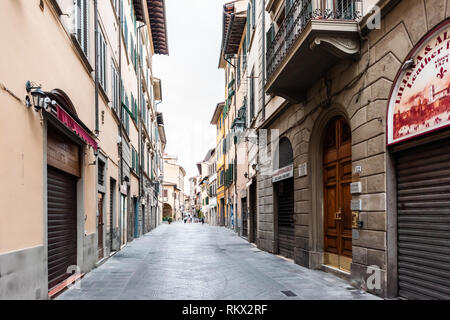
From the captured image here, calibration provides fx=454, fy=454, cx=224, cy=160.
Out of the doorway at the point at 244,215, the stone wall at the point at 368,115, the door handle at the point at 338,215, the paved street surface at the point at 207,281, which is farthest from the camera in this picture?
the doorway at the point at 244,215

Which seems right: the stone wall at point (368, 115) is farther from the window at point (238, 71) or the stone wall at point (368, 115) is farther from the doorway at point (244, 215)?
the window at point (238, 71)

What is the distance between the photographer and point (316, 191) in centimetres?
1087

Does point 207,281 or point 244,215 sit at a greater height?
point 244,215

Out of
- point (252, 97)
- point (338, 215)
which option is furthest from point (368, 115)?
point (252, 97)

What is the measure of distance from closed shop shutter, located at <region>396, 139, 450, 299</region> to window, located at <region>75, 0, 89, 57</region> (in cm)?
681

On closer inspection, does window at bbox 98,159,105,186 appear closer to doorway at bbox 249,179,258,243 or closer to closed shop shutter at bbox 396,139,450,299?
doorway at bbox 249,179,258,243

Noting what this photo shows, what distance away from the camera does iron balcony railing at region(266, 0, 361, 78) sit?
8.58 metres

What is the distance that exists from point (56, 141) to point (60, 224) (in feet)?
5.33

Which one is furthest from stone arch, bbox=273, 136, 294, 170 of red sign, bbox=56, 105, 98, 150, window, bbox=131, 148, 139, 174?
window, bbox=131, 148, 139, 174

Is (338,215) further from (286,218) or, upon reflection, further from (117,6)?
(117,6)

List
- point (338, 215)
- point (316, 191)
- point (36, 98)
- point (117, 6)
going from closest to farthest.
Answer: point (36, 98), point (338, 215), point (316, 191), point (117, 6)

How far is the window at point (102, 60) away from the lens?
12.1 meters

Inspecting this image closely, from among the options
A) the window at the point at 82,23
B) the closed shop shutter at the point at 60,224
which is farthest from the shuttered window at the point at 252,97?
the closed shop shutter at the point at 60,224

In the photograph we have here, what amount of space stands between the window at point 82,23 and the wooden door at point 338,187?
5.84 meters
